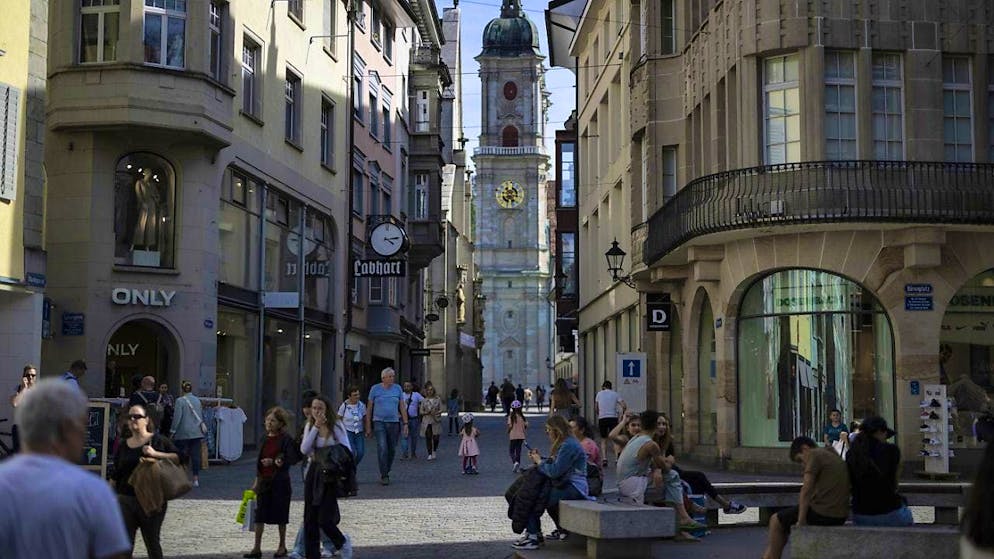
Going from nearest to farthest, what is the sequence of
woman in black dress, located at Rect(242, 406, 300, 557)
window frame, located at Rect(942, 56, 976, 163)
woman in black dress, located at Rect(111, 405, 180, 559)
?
woman in black dress, located at Rect(111, 405, 180, 559) < woman in black dress, located at Rect(242, 406, 300, 557) < window frame, located at Rect(942, 56, 976, 163)

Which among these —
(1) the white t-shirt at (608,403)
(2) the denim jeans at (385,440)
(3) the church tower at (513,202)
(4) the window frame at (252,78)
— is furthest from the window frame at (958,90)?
(3) the church tower at (513,202)

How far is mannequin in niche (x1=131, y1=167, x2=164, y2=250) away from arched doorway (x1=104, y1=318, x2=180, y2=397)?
1550 millimetres

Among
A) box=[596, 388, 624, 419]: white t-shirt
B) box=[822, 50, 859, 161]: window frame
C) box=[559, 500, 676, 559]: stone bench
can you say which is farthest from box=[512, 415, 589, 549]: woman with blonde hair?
box=[596, 388, 624, 419]: white t-shirt

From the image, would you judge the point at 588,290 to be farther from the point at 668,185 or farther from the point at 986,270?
the point at 986,270

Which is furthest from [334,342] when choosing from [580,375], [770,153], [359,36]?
[770,153]

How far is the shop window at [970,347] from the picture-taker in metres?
24.6

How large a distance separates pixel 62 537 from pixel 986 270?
21.8m

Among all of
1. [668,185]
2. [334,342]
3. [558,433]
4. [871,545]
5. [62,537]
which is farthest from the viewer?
[334,342]

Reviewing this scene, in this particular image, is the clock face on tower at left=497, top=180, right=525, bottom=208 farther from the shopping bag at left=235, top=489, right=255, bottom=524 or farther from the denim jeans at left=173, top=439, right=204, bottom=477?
the shopping bag at left=235, top=489, right=255, bottom=524

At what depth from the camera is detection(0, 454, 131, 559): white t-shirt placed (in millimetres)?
4785

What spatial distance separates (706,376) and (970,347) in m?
6.37

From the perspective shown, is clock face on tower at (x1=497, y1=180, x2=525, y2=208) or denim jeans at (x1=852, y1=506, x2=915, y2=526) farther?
clock face on tower at (x1=497, y1=180, x2=525, y2=208)

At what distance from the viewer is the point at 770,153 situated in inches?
1003

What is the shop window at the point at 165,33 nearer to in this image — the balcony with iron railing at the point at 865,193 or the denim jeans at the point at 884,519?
the balcony with iron railing at the point at 865,193
